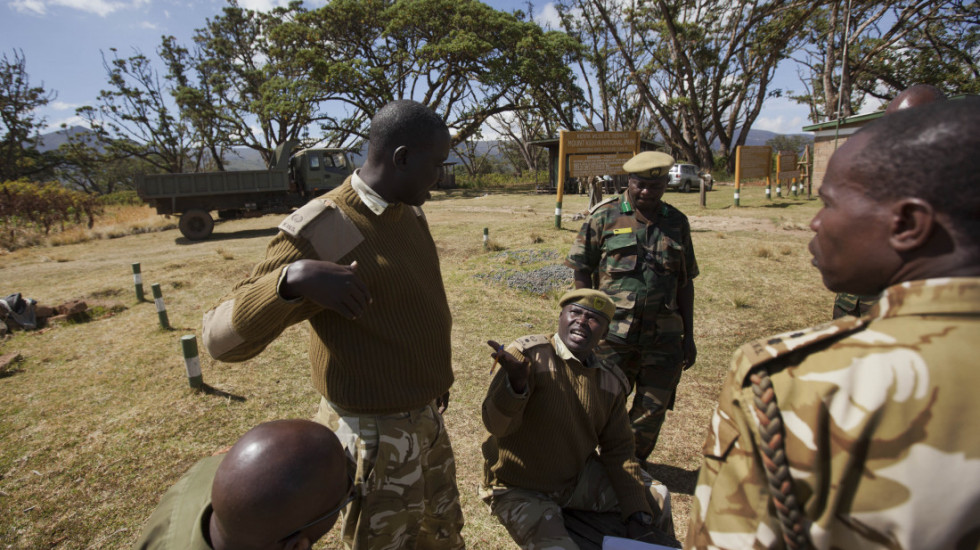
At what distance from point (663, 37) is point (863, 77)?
10542 millimetres

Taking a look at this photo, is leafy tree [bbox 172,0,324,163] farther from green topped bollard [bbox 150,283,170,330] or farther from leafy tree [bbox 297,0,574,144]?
green topped bollard [bbox 150,283,170,330]

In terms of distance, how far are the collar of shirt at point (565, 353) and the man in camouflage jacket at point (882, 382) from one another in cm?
142

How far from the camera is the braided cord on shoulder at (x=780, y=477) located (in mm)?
769

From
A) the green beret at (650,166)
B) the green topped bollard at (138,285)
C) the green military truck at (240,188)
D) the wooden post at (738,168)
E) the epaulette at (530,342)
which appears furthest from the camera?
the wooden post at (738,168)

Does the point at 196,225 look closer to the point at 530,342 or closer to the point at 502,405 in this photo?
the point at 530,342

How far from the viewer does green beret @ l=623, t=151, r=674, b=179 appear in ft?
9.59

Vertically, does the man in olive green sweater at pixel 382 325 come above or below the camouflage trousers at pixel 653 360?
above

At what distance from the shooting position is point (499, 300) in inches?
265

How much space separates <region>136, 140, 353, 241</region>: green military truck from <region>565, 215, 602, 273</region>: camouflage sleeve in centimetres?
1396

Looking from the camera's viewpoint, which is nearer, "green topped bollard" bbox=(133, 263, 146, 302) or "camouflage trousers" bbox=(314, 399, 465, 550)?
"camouflage trousers" bbox=(314, 399, 465, 550)

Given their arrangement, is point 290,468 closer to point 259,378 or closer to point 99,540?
point 99,540

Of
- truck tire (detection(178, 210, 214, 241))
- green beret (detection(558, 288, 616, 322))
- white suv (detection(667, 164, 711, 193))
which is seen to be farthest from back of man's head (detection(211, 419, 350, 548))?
white suv (detection(667, 164, 711, 193))

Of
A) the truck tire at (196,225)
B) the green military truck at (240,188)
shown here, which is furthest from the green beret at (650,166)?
the truck tire at (196,225)

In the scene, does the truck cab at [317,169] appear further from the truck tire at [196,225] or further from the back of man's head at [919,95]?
the back of man's head at [919,95]
